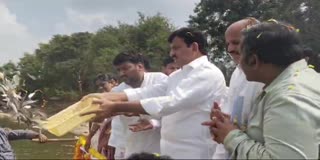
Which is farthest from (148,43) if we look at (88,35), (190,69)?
(190,69)

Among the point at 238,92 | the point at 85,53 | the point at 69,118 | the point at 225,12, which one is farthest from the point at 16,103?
the point at 85,53

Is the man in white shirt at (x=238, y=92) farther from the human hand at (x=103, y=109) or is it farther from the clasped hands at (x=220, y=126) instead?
the human hand at (x=103, y=109)

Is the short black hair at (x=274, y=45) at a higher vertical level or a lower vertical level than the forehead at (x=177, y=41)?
lower

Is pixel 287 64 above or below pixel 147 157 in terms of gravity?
above

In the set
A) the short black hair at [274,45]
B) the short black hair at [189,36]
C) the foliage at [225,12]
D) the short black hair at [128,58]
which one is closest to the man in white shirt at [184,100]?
the short black hair at [189,36]

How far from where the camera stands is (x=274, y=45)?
2.27 m

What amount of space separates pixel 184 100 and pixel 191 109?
0.20 metres

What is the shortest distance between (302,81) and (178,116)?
1240 mm

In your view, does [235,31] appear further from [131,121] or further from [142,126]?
[131,121]

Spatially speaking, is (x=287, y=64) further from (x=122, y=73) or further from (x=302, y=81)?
(x=122, y=73)

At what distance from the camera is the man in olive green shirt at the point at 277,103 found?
2.12 metres

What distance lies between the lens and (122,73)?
4.96 metres

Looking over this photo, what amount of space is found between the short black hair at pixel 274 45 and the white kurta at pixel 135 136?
69.1 inches

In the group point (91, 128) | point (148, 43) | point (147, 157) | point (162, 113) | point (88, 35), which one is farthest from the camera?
point (88, 35)
